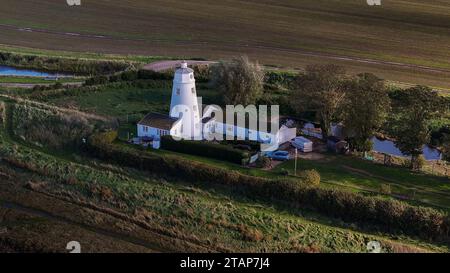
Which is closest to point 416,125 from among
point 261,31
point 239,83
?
point 239,83

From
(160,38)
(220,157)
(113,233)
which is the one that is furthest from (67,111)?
(160,38)

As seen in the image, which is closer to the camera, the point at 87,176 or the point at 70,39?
the point at 87,176

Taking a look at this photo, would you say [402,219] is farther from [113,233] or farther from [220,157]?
[113,233]

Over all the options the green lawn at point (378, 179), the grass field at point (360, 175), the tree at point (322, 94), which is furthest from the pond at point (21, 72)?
the green lawn at point (378, 179)

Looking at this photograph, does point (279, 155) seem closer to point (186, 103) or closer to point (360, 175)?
point (360, 175)

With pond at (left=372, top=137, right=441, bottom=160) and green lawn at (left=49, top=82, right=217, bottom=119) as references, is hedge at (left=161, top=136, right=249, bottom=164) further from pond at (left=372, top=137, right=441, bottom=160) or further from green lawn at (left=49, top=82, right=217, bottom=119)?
pond at (left=372, top=137, right=441, bottom=160)

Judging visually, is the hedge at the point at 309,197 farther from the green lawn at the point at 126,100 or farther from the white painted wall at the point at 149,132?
the green lawn at the point at 126,100
